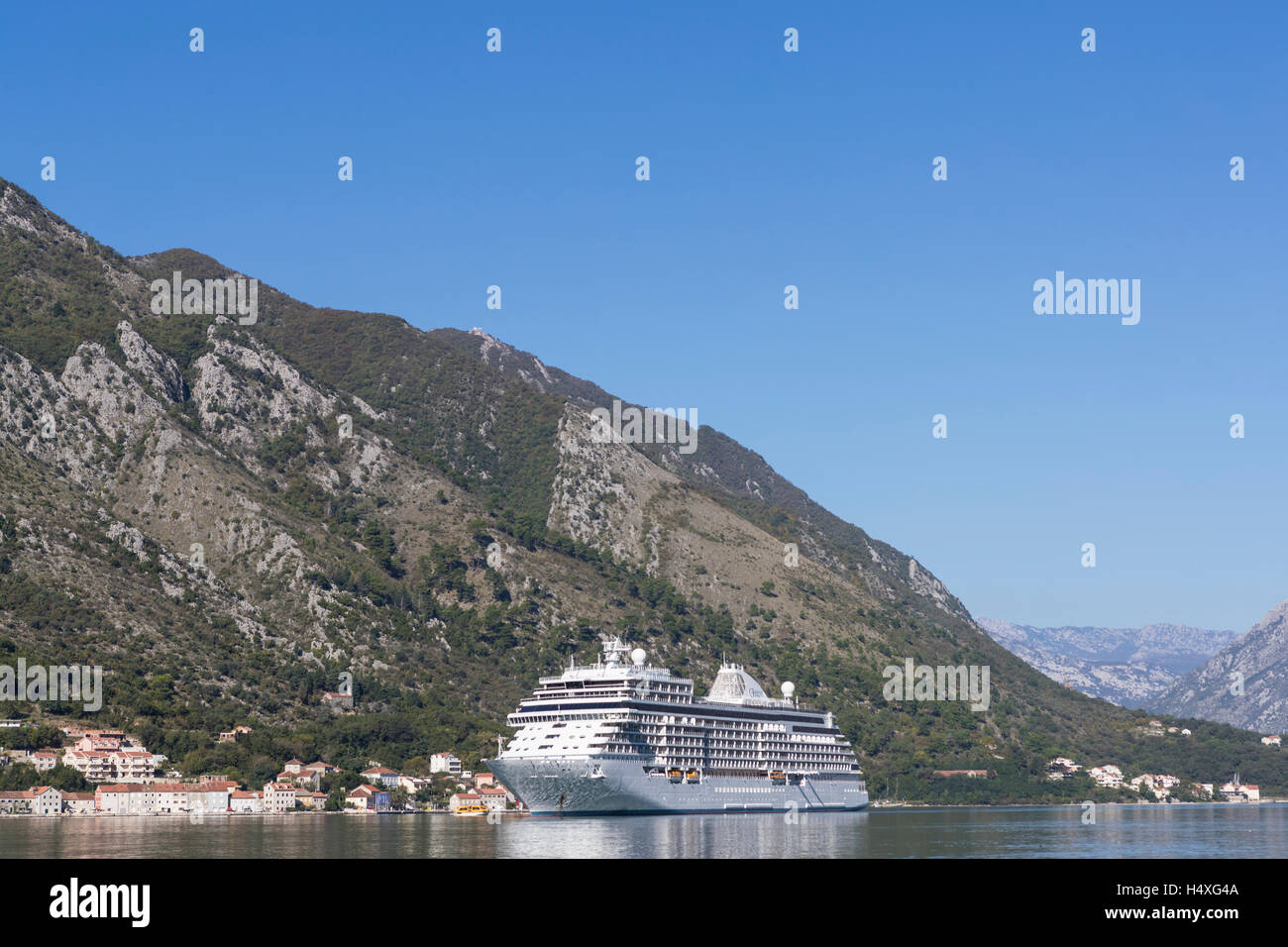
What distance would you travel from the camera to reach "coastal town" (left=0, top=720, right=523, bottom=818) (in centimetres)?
13875

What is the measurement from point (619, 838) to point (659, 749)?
144 feet

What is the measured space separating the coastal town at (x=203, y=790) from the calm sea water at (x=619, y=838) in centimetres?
870

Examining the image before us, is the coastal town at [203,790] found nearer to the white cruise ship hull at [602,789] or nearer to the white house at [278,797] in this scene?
the white house at [278,797]

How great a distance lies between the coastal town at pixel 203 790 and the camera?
138750 millimetres

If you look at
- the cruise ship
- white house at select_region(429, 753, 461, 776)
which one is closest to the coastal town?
white house at select_region(429, 753, 461, 776)

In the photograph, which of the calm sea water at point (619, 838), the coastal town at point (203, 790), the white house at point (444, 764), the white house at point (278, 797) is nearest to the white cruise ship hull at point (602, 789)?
the calm sea water at point (619, 838)

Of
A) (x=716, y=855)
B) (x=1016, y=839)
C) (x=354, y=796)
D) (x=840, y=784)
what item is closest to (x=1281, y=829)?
(x=1016, y=839)

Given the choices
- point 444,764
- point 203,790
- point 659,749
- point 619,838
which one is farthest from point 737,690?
point 619,838

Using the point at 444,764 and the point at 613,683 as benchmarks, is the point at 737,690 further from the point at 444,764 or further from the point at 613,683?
the point at 444,764
